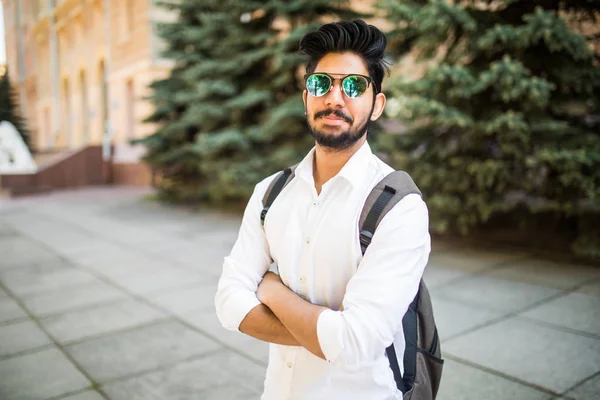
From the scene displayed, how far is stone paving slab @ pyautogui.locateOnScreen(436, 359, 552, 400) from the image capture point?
3006mm

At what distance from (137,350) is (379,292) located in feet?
9.28

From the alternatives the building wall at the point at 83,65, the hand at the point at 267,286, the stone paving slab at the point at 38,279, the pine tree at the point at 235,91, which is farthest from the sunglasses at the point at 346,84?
the building wall at the point at 83,65

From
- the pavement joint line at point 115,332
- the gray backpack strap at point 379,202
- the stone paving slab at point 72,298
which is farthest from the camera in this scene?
the stone paving slab at point 72,298

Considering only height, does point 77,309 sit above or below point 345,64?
below

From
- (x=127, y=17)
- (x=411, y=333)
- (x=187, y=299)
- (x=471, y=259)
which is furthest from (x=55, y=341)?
(x=127, y=17)

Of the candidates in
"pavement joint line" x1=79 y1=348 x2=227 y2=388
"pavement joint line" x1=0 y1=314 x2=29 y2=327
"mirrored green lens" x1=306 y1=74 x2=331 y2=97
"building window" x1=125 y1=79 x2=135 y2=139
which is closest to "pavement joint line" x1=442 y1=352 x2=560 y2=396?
"pavement joint line" x1=79 y1=348 x2=227 y2=388

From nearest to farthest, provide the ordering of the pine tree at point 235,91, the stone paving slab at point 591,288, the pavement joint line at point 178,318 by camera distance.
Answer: the pavement joint line at point 178,318 → the stone paving slab at point 591,288 → the pine tree at point 235,91

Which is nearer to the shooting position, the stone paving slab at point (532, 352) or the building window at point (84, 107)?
the stone paving slab at point (532, 352)

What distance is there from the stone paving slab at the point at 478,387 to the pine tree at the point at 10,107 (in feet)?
76.5

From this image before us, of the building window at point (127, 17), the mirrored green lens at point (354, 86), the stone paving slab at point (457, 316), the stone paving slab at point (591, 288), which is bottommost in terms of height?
the stone paving slab at point (457, 316)

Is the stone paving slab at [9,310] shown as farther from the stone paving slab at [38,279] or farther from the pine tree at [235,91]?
the pine tree at [235,91]

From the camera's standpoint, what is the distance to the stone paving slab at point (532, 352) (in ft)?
10.7

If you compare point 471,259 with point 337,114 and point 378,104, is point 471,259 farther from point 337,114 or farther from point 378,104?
point 337,114

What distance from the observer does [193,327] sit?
4281 mm
